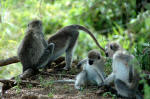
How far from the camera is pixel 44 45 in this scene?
853 centimetres

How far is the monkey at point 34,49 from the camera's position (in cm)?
807

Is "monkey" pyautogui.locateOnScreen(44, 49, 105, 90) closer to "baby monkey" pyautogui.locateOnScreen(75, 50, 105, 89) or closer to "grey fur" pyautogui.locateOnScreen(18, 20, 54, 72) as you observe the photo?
"baby monkey" pyautogui.locateOnScreen(75, 50, 105, 89)

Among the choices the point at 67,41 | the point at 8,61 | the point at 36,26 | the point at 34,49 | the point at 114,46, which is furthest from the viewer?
the point at 67,41

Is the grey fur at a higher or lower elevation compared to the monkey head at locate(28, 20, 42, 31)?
lower

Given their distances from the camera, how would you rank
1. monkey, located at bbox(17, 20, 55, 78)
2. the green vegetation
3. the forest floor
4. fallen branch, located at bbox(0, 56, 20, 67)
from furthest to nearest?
1. the green vegetation
2. fallen branch, located at bbox(0, 56, 20, 67)
3. monkey, located at bbox(17, 20, 55, 78)
4. the forest floor

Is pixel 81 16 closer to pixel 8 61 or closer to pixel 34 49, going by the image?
pixel 8 61

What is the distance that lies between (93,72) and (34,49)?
7.40 feet

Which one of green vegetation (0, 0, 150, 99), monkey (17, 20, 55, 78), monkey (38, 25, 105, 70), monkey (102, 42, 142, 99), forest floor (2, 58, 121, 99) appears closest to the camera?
monkey (102, 42, 142, 99)

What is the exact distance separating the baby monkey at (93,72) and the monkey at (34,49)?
1.92 meters

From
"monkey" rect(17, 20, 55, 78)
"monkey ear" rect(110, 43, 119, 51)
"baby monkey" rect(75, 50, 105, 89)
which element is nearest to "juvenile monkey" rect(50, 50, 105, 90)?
"baby monkey" rect(75, 50, 105, 89)

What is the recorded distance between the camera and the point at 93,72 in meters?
6.57

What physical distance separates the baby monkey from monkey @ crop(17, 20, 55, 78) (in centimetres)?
192

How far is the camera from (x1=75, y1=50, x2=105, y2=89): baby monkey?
647 centimetres

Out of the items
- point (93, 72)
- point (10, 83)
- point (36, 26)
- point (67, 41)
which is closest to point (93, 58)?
point (93, 72)
